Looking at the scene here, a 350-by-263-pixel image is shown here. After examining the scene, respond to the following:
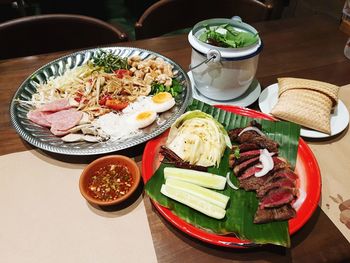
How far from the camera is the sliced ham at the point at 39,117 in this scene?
1.40 metres

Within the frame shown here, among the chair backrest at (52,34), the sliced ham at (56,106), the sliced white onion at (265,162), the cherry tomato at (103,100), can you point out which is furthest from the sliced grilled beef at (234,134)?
the chair backrest at (52,34)

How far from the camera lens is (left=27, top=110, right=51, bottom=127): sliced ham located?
140 centimetres

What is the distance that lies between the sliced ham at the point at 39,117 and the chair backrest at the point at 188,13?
1041 mm

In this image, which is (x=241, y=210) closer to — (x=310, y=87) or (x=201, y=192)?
(x=201, y=192)

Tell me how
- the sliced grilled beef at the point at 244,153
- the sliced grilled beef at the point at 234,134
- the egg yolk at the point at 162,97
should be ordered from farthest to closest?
the egg yolk at the point at 162,97
the sliced grilled beef at the point at 234,134
the sliced grilled beef at the point at 244,153

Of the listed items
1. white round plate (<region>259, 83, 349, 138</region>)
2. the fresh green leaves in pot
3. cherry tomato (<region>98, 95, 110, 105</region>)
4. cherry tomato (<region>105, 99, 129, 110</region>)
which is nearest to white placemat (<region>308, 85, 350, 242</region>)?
white round plate (<region>259, 83, 349, 138</region>)

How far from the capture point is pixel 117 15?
515 centimetres

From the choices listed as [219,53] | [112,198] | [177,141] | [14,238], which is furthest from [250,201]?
[14,238]

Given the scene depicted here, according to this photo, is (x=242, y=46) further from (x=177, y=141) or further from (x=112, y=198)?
(x=112, y=198)

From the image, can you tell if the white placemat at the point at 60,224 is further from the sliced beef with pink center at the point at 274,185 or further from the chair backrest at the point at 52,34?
the chair backrest at the point at 52,34

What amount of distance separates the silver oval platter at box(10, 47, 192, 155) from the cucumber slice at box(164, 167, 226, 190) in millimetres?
244

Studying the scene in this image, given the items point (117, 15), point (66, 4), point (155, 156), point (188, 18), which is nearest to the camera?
point (155, 156)

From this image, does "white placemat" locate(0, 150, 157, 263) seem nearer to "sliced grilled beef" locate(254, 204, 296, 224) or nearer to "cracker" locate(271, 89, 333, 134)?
"sliced grilled beef" locate(254, 204, 296, 224)

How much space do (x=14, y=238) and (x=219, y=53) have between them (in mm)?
1064
